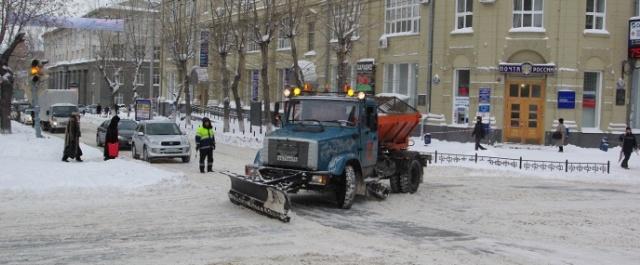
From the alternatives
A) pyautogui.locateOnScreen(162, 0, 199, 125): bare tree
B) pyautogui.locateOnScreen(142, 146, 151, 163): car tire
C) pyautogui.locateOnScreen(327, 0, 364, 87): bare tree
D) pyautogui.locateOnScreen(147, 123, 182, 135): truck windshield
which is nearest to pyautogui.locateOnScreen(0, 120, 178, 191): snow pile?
pyautogui.locateOnScreen(142, 146, 151, 163): car tire

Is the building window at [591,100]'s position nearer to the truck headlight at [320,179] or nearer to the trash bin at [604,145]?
the trash bin at [604,145]

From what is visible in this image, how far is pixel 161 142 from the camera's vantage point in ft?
85.2

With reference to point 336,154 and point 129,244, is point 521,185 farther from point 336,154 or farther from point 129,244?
point 129,244

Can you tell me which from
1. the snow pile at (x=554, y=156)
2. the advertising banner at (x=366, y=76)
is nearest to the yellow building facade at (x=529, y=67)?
the snow pile at (x=554, y=156)

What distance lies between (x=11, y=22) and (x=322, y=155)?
24.7 meters

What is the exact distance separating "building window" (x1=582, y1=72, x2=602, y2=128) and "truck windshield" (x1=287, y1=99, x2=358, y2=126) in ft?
72.1

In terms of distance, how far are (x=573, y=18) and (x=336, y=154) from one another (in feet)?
74.3

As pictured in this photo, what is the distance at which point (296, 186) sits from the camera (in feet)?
48.5

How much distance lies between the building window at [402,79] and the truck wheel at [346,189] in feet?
79.1

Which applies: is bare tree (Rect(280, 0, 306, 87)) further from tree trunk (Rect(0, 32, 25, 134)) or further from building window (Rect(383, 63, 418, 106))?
tree trunk (Rect(0, 32, 25, 134))

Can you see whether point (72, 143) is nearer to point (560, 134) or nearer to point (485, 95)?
point (485, 95)

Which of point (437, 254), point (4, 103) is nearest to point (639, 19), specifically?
point (437, 254)

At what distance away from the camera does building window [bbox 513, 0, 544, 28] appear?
34469 millimetres

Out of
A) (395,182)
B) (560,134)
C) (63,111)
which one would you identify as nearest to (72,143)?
(395,182)
